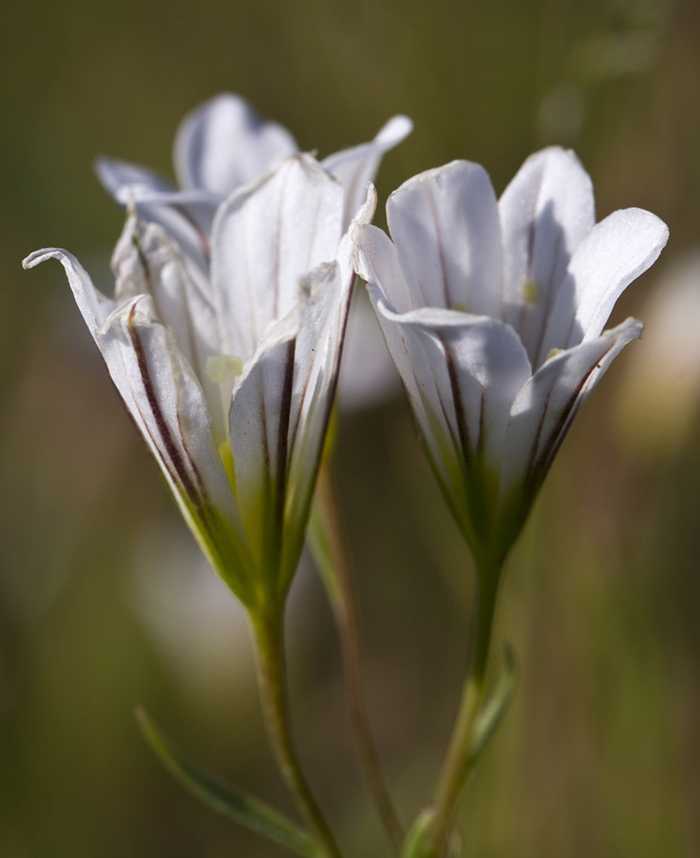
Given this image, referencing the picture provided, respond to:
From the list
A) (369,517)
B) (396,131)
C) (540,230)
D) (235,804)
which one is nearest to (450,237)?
(540,230)

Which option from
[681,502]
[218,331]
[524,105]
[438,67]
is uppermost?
[218,331]

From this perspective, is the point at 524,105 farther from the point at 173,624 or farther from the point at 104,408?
the point at 173,624

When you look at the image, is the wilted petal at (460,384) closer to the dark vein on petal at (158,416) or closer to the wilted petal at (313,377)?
the wilted petal at (313,377)

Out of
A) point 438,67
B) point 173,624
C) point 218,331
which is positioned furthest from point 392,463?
point 218,331

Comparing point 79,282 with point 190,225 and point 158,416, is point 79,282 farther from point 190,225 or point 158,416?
point 190,225

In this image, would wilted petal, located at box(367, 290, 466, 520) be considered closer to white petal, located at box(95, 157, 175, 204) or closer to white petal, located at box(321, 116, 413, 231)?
white petal, located at box(321, 116, 413, 231)

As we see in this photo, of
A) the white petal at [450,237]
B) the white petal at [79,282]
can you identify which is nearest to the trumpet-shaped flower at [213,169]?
the white petal at [450,237]
